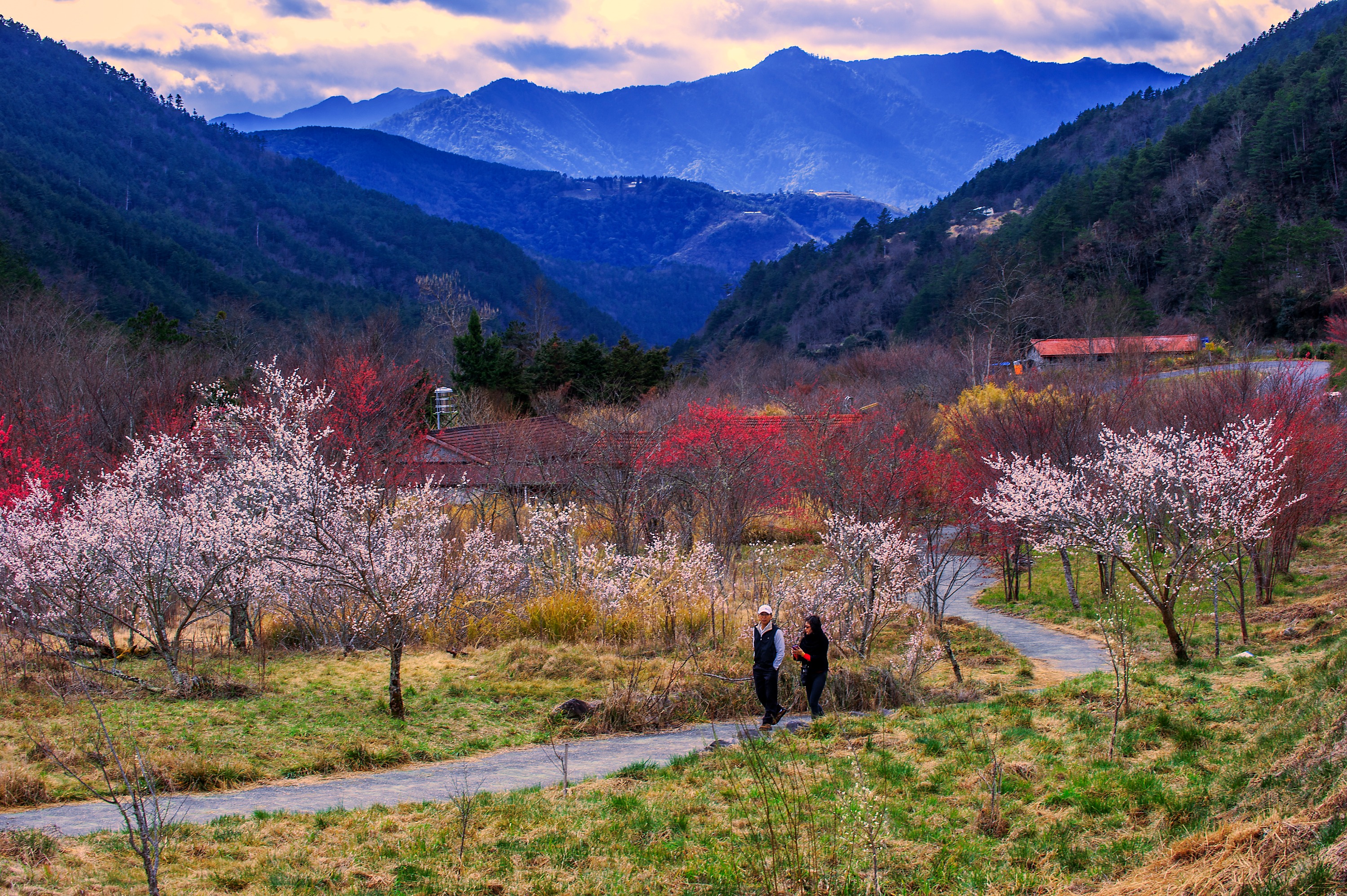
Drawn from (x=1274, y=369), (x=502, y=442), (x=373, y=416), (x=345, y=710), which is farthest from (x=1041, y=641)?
(x=373, y=416)

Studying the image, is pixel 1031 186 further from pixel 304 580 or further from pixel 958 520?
pixel 304 580

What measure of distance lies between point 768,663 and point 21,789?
7.52 m

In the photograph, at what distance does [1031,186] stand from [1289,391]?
107 meters

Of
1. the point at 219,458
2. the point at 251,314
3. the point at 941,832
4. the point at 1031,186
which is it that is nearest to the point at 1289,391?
the point at 941,832

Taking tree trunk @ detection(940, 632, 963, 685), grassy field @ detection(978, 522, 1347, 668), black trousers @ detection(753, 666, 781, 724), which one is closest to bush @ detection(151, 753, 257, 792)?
black trousers @ detection(753, 666, 781, 724)

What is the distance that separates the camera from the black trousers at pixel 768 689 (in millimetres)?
10828

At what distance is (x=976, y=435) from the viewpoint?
26.7 meters

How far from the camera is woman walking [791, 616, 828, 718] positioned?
10836 millimetres

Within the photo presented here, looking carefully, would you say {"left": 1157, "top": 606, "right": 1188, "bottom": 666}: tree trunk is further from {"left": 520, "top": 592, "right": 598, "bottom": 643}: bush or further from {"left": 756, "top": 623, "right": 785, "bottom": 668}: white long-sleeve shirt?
{"left": 520, "top": 592, "right": 598, "bottom": 643}: bush

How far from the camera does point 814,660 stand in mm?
10969

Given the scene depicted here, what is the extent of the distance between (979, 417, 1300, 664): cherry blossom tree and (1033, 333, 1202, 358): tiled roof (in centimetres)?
2967

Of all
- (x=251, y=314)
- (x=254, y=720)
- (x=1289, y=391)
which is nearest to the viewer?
(x=254, y=720)

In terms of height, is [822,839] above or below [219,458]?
below

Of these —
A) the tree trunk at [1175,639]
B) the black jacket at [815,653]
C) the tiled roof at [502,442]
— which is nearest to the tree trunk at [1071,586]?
the tree trunk at [1175,639]
